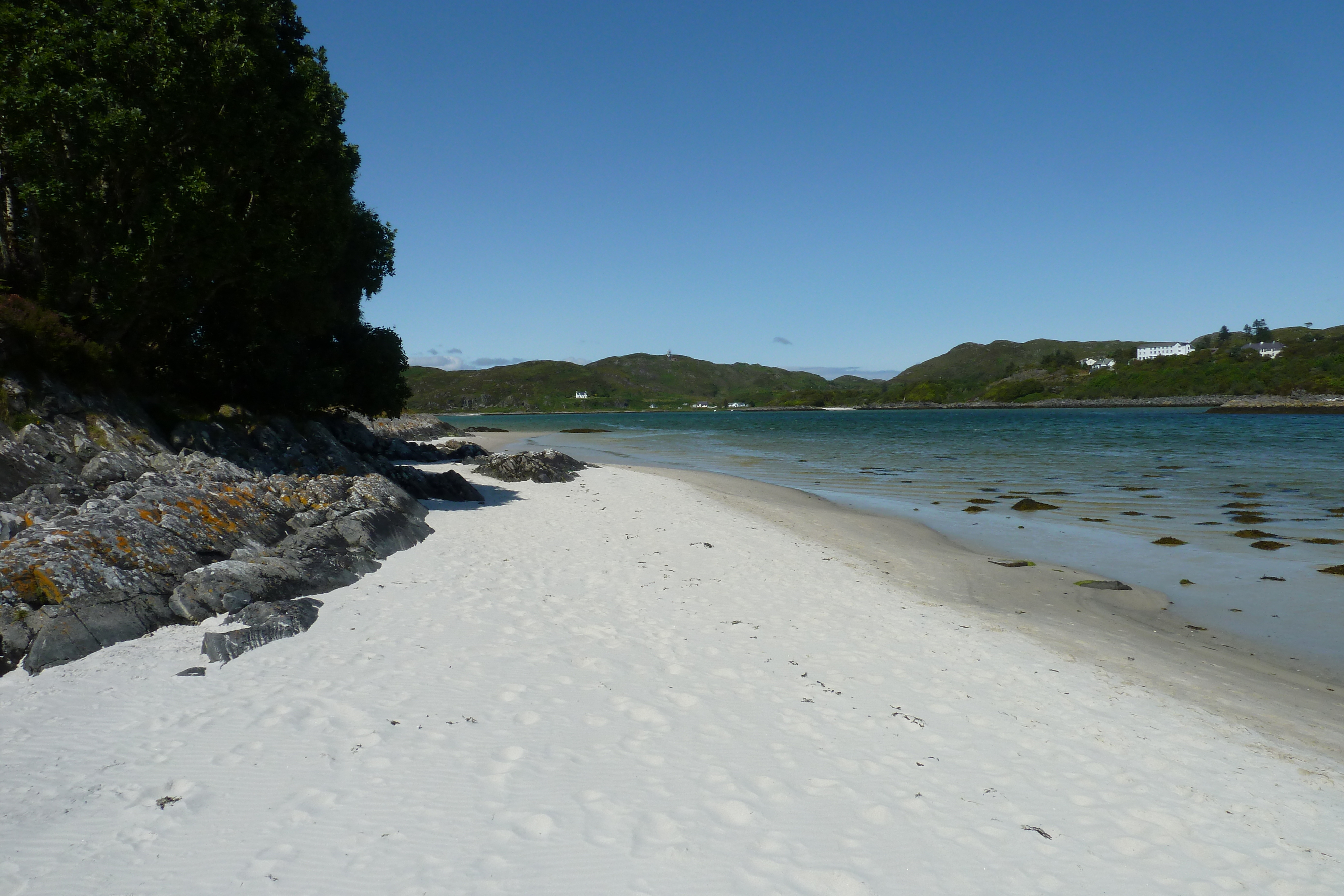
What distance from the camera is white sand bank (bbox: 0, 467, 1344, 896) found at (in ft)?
13.6

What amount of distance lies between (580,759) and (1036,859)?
330 cm

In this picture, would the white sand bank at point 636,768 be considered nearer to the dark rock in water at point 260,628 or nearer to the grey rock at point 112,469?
the dark rock in water at point 260,628

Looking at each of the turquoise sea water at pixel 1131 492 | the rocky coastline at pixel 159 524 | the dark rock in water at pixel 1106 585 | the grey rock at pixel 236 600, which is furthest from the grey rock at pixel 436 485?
the dark rock in water at pixel 1106 585

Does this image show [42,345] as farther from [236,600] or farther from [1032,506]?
[1032,506]

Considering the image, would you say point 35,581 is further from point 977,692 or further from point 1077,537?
point 1077,537

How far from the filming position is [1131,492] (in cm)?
2519

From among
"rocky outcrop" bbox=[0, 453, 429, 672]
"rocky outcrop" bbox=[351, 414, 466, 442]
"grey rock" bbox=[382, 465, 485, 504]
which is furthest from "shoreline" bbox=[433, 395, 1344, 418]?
"rocky outcrop" bbox=[0, 453, 429, 672]

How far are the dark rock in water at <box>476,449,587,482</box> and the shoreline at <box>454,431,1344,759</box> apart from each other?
1010 centimetres

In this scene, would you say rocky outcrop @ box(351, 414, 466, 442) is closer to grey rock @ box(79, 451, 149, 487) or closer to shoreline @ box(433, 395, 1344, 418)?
shoreline @ box(433, 395, 1344, 418)

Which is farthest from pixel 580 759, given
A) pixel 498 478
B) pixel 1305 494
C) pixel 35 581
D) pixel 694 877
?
pixel 1305 494

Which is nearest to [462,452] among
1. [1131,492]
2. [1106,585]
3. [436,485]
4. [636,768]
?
[436,485]

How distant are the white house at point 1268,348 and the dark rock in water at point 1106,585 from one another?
207615mm

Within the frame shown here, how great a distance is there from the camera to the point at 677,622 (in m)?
9.11

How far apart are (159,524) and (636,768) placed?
25.9 feet
